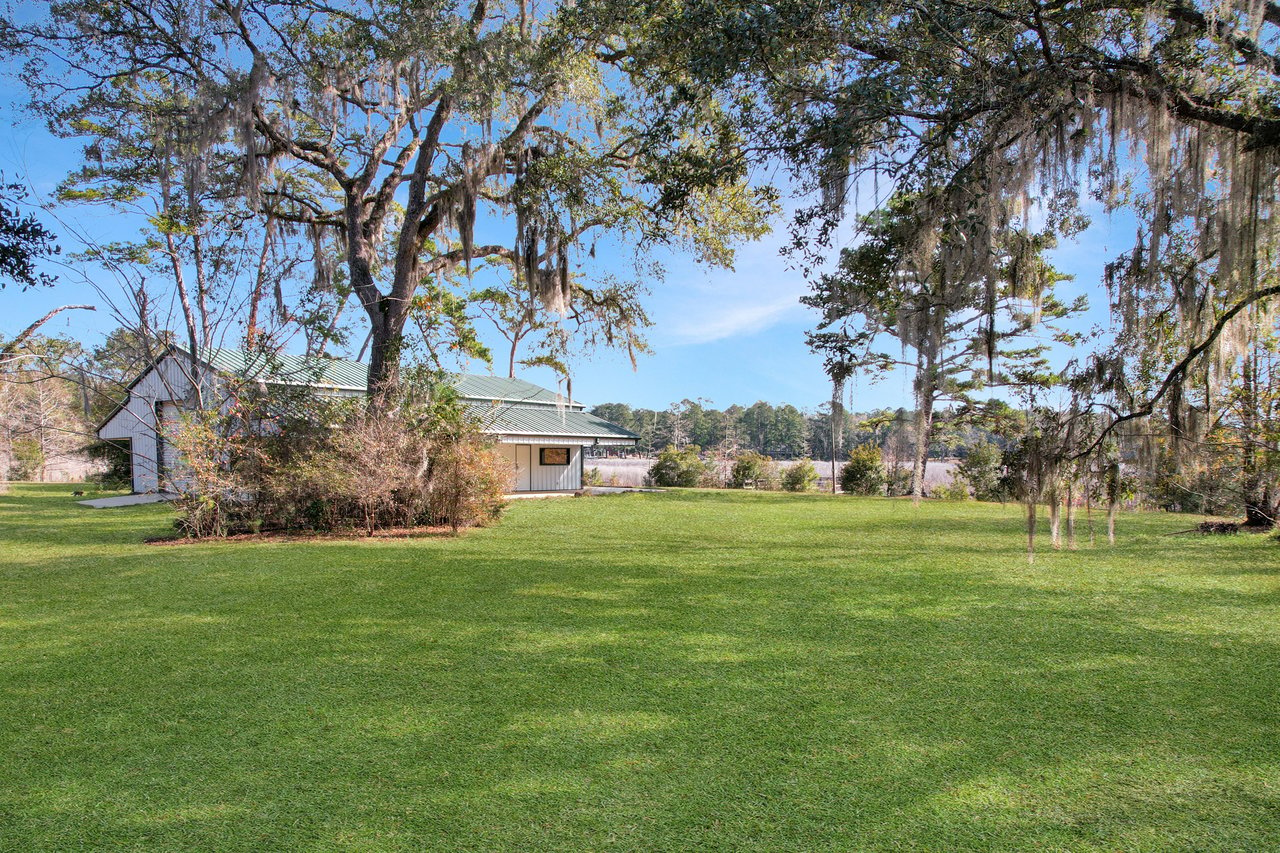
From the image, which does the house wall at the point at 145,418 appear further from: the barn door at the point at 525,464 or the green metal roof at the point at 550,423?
the barn door at the point at 525,464

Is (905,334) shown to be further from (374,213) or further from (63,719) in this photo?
(374,213)

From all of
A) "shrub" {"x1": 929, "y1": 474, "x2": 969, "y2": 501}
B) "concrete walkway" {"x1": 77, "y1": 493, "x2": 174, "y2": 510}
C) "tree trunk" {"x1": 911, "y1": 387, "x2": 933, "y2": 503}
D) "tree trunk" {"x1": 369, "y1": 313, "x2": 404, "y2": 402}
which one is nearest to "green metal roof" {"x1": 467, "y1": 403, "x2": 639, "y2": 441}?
"tree trunk" {"x1": 369, "y1": 313, "x2": 404, "y2": 402}

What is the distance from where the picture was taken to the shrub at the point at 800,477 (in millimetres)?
24062

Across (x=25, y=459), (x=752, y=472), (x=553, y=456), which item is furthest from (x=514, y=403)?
(x=25, y=459)

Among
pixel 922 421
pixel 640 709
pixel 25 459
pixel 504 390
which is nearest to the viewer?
pixel 640 709

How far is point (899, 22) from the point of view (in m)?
5.24

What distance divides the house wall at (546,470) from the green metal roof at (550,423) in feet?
2.03

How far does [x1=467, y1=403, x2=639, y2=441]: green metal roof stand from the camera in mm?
19812

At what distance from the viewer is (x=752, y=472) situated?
25.5 metres

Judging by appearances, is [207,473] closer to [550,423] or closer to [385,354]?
[385,354]

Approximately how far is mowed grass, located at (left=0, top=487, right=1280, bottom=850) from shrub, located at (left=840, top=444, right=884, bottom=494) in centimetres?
1429

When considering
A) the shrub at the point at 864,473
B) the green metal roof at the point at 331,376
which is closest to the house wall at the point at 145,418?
the green metal roof at the point at 331,376

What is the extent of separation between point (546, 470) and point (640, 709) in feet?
60.5

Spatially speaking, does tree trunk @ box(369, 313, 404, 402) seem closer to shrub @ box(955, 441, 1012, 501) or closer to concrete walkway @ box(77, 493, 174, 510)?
concrete walkway @ box(77, 493, 174, 510)
